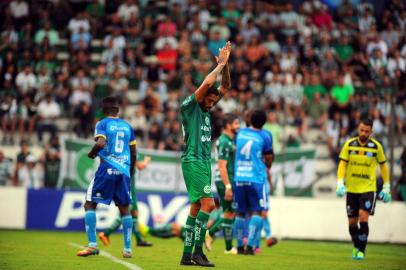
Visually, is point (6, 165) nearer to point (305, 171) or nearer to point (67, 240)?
point (67, 240)

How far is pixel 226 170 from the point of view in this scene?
54.7 ft

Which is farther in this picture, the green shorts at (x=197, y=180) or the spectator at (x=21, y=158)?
the spectator at (x=21, y=158)

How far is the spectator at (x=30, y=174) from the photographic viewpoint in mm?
24516

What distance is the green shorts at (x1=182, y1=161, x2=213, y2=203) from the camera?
1285cm

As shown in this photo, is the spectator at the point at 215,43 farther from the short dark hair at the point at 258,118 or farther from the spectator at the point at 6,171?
the short dark hair at the point at 258,118

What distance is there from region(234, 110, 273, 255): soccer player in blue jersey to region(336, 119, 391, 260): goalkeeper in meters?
1.40

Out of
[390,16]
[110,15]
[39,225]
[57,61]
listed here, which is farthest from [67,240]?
[390,16]

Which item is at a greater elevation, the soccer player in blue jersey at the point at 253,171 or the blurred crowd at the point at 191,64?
the blurred crowd at the point at 191,64

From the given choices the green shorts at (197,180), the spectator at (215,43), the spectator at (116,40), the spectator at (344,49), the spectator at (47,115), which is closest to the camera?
the green shorts at (197,180)

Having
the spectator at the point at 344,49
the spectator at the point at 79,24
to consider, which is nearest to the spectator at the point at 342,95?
the spectator at the point at 344,49

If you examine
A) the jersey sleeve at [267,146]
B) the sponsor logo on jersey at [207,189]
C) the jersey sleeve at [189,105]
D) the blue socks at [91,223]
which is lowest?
the blue socks at [91,223]

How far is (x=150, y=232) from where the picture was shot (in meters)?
19.3

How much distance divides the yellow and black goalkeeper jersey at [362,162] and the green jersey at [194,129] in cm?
446

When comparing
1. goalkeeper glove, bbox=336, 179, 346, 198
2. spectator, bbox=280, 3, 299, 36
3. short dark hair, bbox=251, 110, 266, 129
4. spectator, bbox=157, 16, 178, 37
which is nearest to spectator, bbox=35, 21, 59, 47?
spectator, bbox=157, 16, 178, 37
